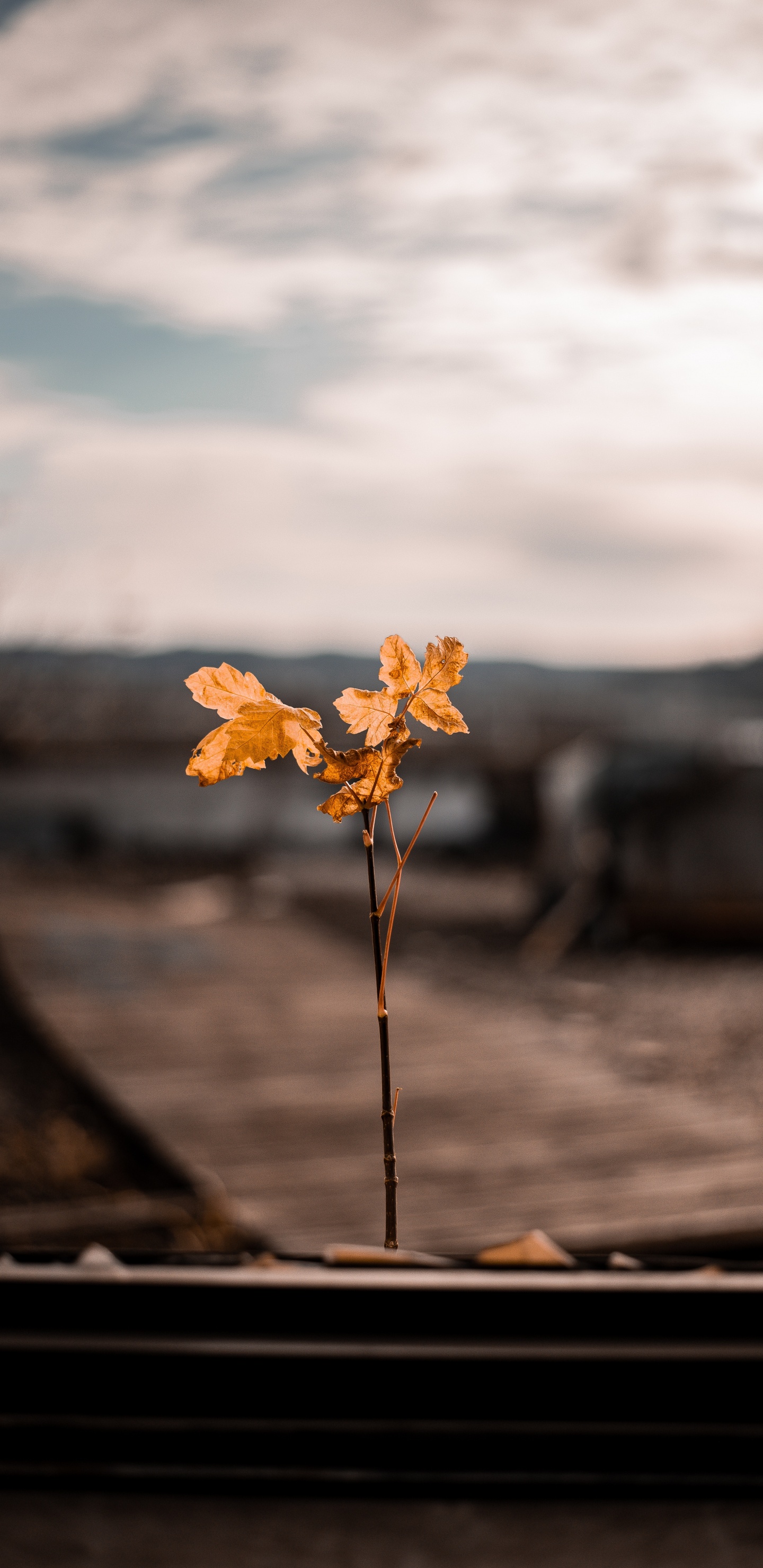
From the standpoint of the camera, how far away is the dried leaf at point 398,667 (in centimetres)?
58

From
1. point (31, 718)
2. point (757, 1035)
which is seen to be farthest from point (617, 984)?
point (31, 718)

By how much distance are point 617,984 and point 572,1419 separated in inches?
243

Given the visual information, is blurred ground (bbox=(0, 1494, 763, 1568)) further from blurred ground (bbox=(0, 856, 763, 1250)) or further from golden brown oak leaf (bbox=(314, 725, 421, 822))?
blurred ground (bbox=(0, 856, 763, 1250))

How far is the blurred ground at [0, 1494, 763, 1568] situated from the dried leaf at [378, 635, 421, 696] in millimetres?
554

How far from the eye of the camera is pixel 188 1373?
2.35 feet

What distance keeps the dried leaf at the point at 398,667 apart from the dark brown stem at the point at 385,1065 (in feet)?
0.24

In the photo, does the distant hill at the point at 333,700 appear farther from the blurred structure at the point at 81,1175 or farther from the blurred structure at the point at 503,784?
the blurred structure at the point at 81,1175

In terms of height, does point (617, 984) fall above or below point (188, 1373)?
below

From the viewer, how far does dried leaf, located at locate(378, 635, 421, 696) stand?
0.58 metres

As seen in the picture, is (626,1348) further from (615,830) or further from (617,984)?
(615,830)

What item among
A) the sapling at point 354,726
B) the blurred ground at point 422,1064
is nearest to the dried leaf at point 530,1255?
the sapling at point 354,726

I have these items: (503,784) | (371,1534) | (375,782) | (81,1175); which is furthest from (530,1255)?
(503,784)

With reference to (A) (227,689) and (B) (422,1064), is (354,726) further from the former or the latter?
(B) (422,1064)

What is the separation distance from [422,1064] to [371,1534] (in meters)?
3.57
